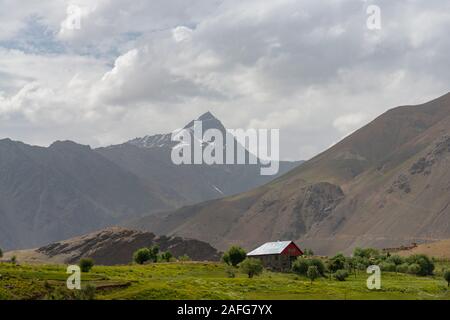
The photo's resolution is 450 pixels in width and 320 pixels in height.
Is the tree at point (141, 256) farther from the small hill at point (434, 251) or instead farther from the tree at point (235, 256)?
the small hill at point (434, 251)

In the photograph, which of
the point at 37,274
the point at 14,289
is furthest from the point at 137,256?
the point at 14,289

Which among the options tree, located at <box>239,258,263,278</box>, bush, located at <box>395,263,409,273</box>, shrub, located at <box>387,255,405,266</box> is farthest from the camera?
shrub, located at <box>387,255,405,266</box>

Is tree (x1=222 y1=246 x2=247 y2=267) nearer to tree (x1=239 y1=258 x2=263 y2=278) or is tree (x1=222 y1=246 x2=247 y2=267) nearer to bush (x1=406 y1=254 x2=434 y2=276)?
tree (x1=239 y1=258 x2=263 y2=278)

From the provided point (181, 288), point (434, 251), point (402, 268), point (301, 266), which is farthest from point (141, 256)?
point (434, 251)

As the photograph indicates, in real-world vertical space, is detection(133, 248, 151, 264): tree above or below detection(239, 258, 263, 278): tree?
above

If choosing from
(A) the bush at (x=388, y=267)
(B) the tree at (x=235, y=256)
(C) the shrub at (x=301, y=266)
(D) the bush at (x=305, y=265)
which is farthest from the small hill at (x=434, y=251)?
Result: (B) the tree at (x=235, y=256)

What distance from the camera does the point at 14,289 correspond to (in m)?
57.4

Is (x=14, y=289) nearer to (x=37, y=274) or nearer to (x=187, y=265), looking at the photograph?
(x=37, y=274)

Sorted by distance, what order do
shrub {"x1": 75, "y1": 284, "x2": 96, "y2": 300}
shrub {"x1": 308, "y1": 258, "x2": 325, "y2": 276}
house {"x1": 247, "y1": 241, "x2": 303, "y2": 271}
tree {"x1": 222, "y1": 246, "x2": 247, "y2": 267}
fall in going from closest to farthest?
shrub {"x1": 75, "y1": 284, "x2": 96, "y2": 300} < shrub {"x1": 308, "y1": 258, "x2": 325, "y2": 276} < tree {"x1": 222, "y1": 246, "x2": 247, "y2": 267} < house {"x1": 247, "y1": 241, "x2": 303, "y2": 271}

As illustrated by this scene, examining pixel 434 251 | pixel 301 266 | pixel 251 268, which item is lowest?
pixel 251 268

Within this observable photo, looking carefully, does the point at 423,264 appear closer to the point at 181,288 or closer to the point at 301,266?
the point at 301,266

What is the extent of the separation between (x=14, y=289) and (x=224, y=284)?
1097 inches

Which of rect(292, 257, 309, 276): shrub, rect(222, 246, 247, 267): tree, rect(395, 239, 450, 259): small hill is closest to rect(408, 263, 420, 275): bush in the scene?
rect(292, 257, 309, 276): shrub

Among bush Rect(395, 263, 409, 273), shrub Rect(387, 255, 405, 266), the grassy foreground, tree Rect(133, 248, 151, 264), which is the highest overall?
tree Rect(133, 248, 151, 264)
